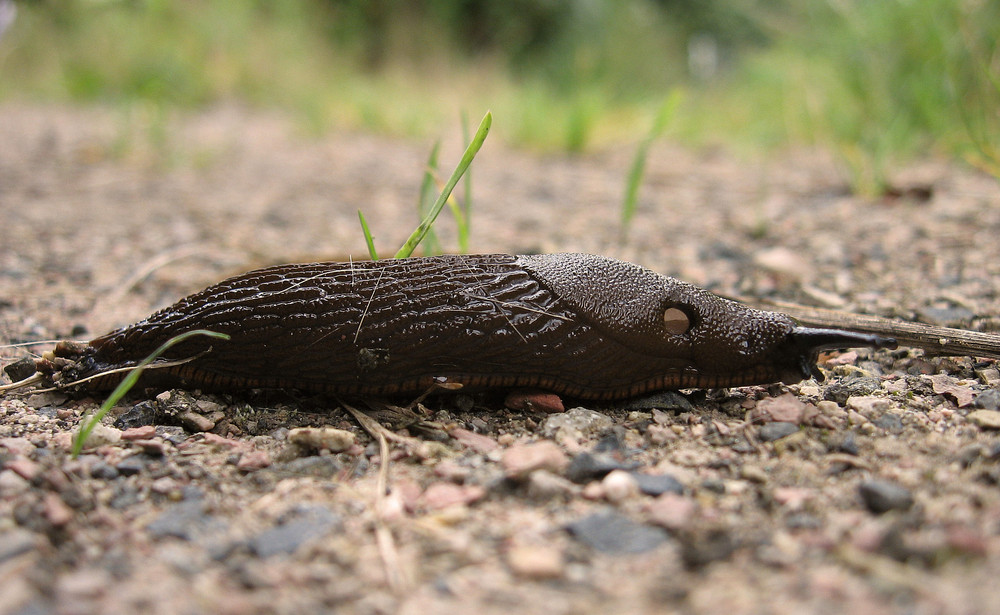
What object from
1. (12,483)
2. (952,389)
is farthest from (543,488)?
(952,389)

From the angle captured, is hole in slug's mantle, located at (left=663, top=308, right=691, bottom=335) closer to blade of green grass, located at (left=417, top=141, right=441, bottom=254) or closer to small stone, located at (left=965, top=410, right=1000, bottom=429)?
small stone, located at (left=965, top=410, right=1000, bottom=429)

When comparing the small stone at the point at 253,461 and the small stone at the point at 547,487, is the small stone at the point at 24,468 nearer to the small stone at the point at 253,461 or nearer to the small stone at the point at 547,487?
the small stone at the point at 253,461

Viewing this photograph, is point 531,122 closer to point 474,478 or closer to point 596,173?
point 596,173

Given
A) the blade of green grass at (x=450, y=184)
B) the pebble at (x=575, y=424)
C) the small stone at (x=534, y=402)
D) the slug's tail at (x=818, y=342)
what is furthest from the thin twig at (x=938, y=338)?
the blade of green grass at (x=450, y=184)

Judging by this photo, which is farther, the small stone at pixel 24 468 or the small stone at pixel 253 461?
the small stone at pixel 253 461

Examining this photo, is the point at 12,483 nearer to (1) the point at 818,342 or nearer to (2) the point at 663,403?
(2) the point at 663,403

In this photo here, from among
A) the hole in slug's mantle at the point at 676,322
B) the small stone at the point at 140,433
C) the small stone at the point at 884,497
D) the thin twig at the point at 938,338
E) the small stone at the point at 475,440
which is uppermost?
the hole in slug's mantle at the point at 676,322

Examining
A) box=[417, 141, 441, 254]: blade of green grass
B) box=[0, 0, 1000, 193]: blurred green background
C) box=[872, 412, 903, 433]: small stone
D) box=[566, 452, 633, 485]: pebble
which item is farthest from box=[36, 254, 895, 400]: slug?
box=[0, 0, 1000, 193]: blurred green background

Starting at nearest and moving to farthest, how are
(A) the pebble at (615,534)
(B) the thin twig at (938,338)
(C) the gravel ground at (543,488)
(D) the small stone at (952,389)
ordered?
(C) the gravel ground at (543,488) → (A) the pebble at (615,534) → (D) the small stone at (952,389) → (B) the thin twig at (938,338)
